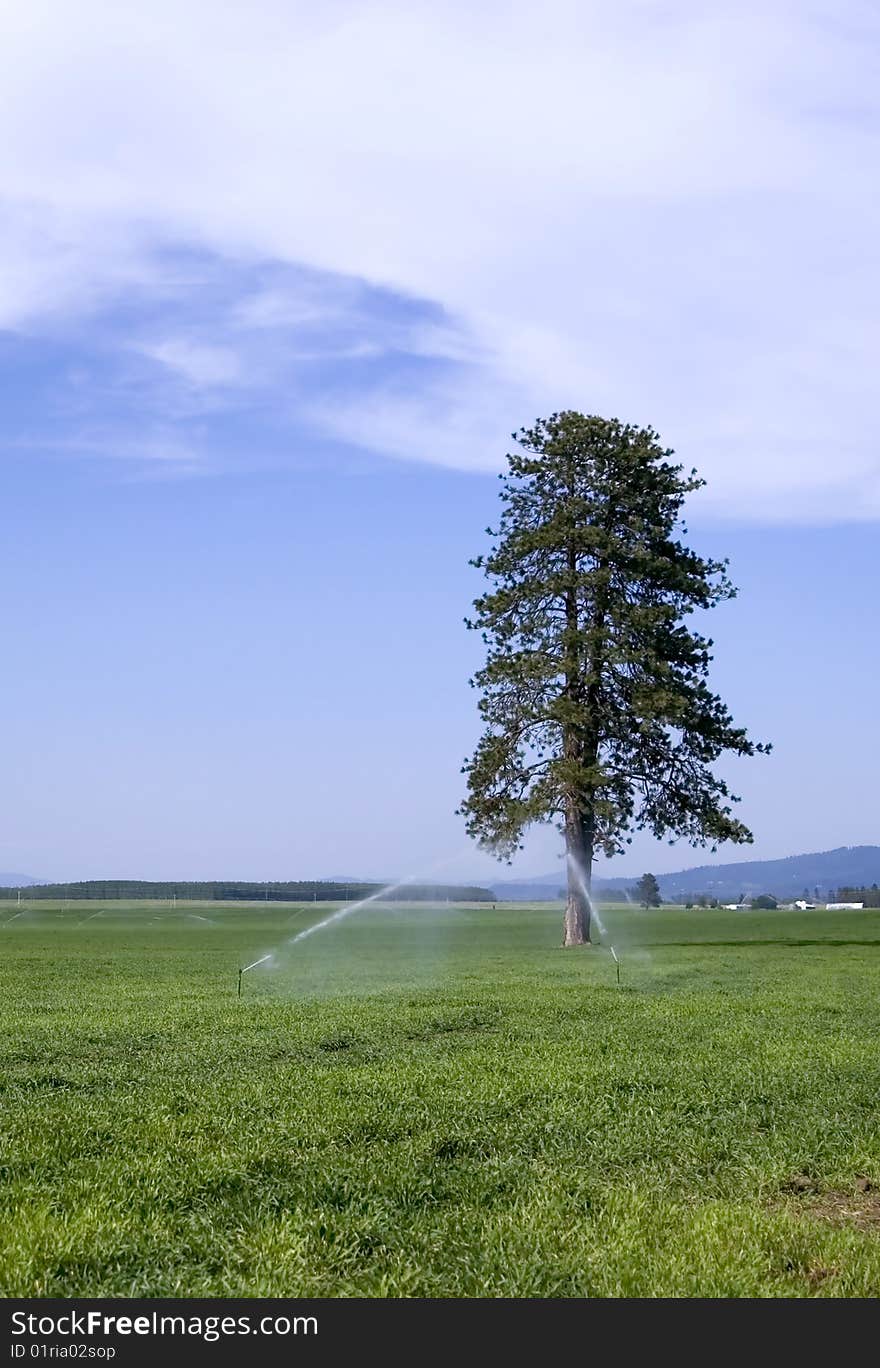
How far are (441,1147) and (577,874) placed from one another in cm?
3887

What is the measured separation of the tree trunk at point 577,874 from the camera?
49562 millimetres

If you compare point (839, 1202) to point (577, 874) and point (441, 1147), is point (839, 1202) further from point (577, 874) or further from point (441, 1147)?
point (577, 874)

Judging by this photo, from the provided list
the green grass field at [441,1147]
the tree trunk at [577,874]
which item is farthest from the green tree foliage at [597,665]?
the green grass field at [441,1147]

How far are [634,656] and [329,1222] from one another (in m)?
40.5

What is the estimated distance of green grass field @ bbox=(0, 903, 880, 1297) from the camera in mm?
8180

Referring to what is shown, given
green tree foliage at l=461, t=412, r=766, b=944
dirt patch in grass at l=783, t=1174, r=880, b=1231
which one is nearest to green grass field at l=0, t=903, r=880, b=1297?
dirt patch in grass at l=783, t=1174, r=880, b=1231

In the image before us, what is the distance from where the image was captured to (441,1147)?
11.5 meters

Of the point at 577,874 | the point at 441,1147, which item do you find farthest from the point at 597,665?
the point at 441,1147

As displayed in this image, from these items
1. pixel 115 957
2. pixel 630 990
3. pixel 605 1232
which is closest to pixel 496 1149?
pixel 605 1232

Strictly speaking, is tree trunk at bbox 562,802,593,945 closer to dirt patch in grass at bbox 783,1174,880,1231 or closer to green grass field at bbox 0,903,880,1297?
green grass field at bbox 0,903,880,1297

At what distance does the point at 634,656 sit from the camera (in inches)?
1907

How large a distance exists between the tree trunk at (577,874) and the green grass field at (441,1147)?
2443cm
